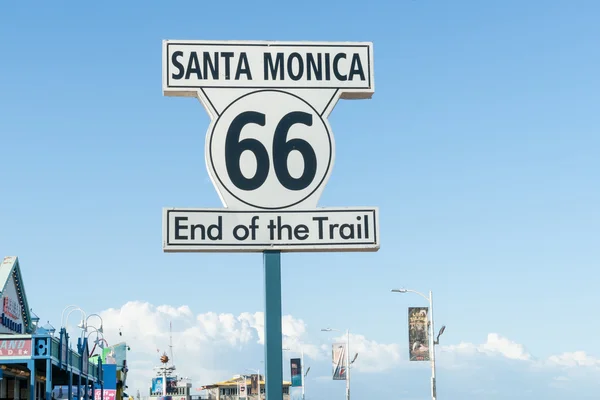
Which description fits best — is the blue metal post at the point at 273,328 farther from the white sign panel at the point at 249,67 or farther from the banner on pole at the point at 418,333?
the banner on pole at the point at 418,333

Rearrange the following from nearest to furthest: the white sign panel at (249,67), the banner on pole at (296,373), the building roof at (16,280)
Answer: the white sign panel at (249,67)
the building roof at (16,280)
the banner on pole at (296,373)

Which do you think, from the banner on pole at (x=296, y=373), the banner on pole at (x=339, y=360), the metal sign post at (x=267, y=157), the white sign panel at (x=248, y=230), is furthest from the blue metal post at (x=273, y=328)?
the banner on pole at (x=296, y=373)

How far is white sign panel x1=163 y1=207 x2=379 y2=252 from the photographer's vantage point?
732 centimetres

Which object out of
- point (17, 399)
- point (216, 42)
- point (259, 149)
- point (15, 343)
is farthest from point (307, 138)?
point (17, 399)

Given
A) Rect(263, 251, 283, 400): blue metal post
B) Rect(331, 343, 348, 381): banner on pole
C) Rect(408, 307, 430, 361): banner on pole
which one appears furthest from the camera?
Rect(331, 343, 348, 381): banner on pole

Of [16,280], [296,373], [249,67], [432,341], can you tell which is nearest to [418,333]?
[432,341]

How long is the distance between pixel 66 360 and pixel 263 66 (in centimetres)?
2543

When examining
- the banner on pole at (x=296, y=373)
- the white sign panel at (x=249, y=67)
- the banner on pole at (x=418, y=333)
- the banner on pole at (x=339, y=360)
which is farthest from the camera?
the banner on pole at (x=296, y=373)

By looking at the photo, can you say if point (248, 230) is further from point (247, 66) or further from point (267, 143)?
point (247, 66)

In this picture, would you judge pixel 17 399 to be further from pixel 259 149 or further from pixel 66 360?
pixel 259 149

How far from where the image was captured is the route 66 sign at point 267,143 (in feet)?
24.1

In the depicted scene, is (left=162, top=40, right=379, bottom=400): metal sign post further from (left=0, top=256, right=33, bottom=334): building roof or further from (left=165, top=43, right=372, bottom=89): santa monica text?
(left=0, top=256, right=33, bottom=334): building roof

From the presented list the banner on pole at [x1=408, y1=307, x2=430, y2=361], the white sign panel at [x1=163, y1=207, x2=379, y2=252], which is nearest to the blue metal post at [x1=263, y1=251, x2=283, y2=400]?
the white sign panel at [x1=163, y1=207, x2=379, y2=252]

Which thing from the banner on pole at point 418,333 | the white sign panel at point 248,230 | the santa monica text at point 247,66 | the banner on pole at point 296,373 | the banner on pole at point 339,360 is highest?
the santa monica text at point 247,66
